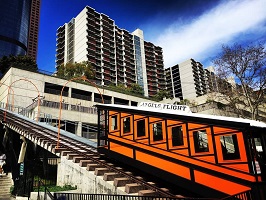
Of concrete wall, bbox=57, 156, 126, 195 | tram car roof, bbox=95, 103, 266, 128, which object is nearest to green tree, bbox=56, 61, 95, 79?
concrete wall, bbox=57, 156, 126, 195

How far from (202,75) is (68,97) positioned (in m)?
99.0

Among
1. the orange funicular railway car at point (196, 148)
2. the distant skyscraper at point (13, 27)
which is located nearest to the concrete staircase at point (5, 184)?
the orange funicular railway car at point (196, 148)

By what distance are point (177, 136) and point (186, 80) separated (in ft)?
368

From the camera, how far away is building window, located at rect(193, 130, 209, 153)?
8.28m

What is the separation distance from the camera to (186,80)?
117562mm

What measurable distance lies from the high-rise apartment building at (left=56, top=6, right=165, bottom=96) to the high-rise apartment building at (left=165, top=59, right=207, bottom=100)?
12378 mm

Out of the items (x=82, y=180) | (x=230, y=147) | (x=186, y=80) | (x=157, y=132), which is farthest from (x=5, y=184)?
(x=186, y=80)

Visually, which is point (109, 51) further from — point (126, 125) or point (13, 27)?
point (126, 125)

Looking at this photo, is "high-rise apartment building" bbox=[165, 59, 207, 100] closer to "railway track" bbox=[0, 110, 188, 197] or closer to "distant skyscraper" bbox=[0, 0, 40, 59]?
"distant skyscraper" bbox=[0, 0, 40, 59]

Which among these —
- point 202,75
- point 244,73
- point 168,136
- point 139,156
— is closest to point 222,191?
point 168,136

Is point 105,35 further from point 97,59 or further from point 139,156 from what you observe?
point 139,156

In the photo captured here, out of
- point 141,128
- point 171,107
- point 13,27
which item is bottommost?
point 141,128

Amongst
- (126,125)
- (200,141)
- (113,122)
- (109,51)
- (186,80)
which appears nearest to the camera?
(200,141)

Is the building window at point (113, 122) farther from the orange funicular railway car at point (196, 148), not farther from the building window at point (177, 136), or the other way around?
the building window at point (177, 136)
